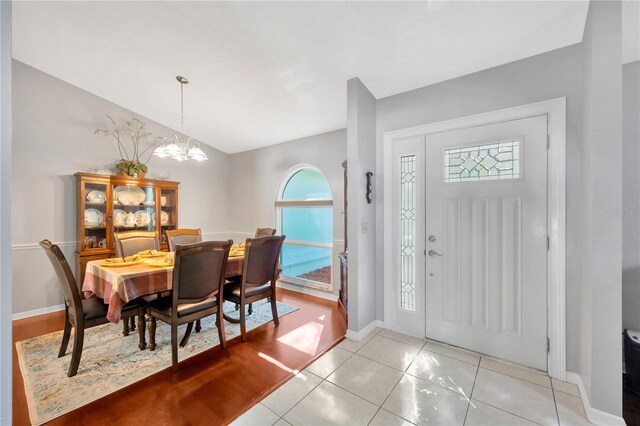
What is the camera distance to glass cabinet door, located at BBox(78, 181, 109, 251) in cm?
354

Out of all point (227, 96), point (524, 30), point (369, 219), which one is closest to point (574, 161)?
point (524, 30)

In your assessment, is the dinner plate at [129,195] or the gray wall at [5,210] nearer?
the gray wall at [5,210]

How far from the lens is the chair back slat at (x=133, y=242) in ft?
10.3

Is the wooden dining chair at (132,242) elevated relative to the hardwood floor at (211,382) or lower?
elevated

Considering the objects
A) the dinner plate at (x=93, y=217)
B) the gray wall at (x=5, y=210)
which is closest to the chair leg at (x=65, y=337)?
the dinner plate at (x=93, y=217)

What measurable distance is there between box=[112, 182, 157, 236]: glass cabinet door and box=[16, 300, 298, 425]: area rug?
161 cm

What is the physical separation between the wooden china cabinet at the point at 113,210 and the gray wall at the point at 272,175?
1.27 m

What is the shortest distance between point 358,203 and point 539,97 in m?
1.73

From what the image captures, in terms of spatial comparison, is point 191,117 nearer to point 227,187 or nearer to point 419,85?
point 227,187

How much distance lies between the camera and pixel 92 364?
7.34ft

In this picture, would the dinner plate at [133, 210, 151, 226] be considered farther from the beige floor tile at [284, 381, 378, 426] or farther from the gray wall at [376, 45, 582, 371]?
the gray wall at [376, 45, 582, 371]

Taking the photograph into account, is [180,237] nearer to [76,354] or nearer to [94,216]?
[94,216]

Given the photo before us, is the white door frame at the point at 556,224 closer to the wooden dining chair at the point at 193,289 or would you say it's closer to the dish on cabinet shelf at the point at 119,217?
the wooden dining chair at the point at 193,289

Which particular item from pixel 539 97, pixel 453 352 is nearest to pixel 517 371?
pixel 453 352
